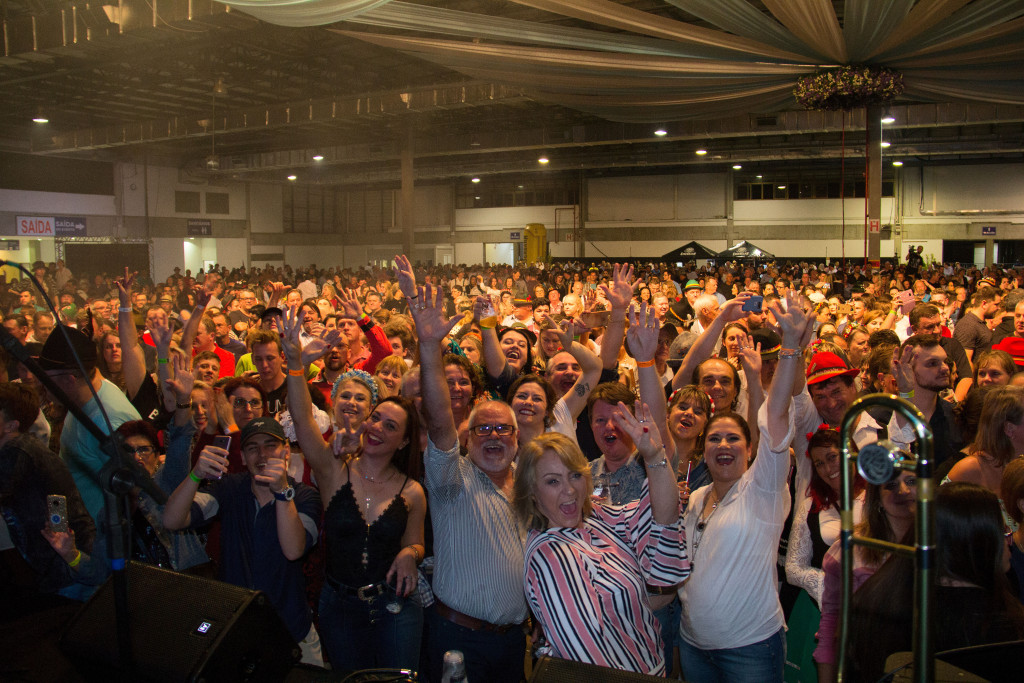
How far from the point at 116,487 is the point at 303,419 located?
1.05 m

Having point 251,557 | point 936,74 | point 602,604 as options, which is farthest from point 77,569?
point 936,74

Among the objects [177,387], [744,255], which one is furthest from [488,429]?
[744,255]

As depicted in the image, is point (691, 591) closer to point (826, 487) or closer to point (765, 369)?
point (826, 487)

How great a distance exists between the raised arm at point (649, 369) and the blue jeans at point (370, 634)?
4.18 ft

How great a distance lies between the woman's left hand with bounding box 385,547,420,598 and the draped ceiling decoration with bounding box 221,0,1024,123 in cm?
412

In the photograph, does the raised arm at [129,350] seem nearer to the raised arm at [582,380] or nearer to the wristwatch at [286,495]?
the wristwatch at [286,495]

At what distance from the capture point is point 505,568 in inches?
105

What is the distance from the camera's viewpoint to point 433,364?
266 cm

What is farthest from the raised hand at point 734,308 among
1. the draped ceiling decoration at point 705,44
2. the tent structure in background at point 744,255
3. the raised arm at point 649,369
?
the tent structure in background at point 744,255

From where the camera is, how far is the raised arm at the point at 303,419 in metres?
2.81

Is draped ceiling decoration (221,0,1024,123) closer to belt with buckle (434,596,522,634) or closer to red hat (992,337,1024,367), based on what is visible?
red hat (992,337,1024,367)

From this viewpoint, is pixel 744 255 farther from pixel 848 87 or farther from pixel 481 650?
pixel 481 650

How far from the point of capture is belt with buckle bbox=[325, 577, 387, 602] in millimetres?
2707

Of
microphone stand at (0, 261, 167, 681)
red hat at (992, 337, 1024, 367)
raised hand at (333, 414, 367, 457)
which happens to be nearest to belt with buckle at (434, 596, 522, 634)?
raised hand at (333, 414, 367, 457)
